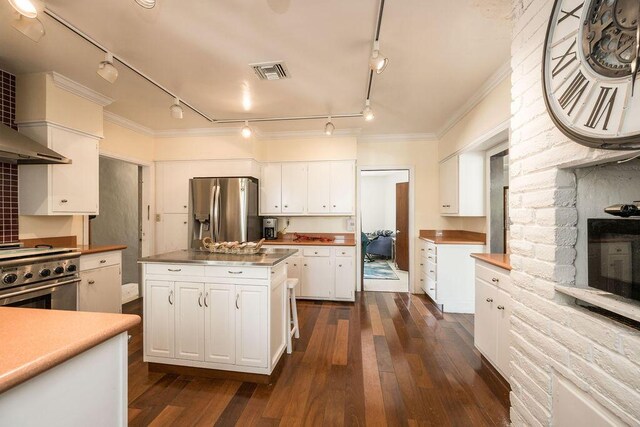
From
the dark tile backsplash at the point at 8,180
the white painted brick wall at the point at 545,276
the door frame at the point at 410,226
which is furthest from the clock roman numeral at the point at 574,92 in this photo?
the dark tile backsplash at the point at 8,180

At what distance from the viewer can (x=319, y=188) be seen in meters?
4.17

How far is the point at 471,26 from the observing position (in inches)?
73.9

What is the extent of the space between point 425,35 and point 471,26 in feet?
1.02

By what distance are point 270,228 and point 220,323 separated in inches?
94.1

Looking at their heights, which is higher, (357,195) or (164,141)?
(164,141)

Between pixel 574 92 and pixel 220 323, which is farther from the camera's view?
pixel 220 323

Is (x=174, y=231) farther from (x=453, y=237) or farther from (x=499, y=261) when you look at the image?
(x=453, y=237)

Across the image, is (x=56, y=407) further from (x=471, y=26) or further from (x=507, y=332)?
(x=471, y=26)

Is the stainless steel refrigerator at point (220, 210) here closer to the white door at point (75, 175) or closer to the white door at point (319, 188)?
the white door at point (319, 188)

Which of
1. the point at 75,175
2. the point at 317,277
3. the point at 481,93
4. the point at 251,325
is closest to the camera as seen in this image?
the point at 251,325

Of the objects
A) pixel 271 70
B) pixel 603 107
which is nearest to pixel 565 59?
pixel 603 107

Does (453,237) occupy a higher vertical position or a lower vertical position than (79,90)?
lower

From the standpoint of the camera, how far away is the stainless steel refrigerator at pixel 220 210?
376 centimetres

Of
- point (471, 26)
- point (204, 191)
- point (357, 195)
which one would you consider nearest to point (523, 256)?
point (471, 26)
